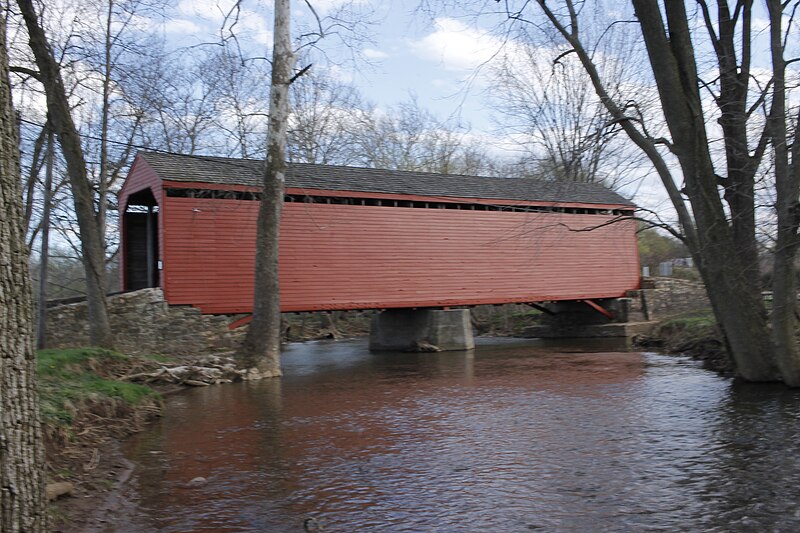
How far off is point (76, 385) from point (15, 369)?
4.72 meters

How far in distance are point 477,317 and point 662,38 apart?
20338mm

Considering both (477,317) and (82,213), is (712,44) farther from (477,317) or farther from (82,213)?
(477,317)

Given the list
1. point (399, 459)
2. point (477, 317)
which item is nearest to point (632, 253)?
point (477, 317)

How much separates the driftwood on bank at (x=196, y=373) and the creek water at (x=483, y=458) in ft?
2.50

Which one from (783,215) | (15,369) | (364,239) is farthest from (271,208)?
(15,369)

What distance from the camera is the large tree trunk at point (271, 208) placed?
1220 centimetres

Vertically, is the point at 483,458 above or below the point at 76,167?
below

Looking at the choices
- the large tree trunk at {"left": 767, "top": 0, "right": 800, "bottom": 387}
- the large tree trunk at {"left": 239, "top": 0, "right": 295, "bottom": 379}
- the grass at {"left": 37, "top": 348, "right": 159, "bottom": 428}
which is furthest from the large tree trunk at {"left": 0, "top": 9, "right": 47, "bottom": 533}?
the large tree trunk at {"left": 239, "top": 0, "right": 295, "bottom": 379}

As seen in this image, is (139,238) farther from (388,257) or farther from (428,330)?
(428,330)

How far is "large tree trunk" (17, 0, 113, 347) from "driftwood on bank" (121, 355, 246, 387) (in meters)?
1.18

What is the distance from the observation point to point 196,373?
37.9ft

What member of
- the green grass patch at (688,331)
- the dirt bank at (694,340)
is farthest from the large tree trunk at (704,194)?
the green grass patch at (688,331)

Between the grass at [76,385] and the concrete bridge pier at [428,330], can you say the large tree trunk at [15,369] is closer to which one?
the grass at [76,385]

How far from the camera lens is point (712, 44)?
925 centimetres
